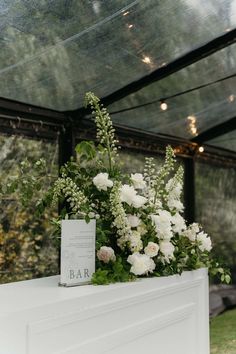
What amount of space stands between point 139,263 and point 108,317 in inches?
10.3

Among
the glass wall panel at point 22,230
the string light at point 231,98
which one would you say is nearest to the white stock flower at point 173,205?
the glass wall panel at point 22,230

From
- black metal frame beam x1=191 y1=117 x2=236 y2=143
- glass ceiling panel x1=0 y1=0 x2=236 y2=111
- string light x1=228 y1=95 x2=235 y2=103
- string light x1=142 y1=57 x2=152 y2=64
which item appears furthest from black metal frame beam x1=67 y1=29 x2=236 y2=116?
black metal frame beam x1=191 y1=117 x2=236 y2=143

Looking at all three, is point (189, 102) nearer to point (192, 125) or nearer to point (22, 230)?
point (192, 125)

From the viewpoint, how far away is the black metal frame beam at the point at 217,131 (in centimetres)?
560

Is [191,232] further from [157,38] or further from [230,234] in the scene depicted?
[230,234]

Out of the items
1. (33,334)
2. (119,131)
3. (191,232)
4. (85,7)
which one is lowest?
(33,334)

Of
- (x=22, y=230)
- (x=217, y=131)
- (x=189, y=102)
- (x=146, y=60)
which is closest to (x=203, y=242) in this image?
(x=146, y=60)

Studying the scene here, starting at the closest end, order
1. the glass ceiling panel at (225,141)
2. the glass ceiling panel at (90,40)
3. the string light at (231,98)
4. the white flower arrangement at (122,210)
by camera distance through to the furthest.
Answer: the white flower arrangement at (122,210), the glass ceiling panel at (90,40), the string light at (231,98), the glass ceiling panel at (225,141)

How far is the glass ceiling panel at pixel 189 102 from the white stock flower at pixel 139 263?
8.75ft

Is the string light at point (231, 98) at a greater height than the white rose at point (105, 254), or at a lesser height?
greater

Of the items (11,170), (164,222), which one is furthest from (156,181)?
(11,170)

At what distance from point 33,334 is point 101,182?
64 cm

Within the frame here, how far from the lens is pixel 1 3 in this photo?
8.34 ft

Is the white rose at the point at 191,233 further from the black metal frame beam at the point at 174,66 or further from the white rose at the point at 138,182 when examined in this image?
the black metal frame beam at the point at 174,66
